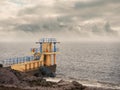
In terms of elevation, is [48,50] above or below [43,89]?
above

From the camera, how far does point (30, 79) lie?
3478 centimetres

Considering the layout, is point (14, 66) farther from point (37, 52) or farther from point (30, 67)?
point (37, 52)

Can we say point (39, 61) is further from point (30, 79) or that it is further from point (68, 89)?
point (68, 89)

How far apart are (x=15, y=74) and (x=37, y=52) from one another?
70.8ft

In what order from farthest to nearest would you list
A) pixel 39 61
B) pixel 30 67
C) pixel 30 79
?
pixel 39 61 < pixel 30 67 < pixel 30 79

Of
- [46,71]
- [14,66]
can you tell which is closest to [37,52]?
[46,71]

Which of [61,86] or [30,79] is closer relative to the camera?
[61,86]

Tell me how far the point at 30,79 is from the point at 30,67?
50.6 feet

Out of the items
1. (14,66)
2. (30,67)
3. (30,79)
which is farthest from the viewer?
(30,67)

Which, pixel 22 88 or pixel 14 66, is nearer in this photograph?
pixel 22 88

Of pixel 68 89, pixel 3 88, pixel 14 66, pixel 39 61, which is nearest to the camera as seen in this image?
pixel 3 88

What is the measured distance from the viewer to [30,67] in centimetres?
5009

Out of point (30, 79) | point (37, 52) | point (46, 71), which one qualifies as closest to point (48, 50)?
point (37, 52)

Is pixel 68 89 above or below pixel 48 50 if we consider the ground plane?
below
